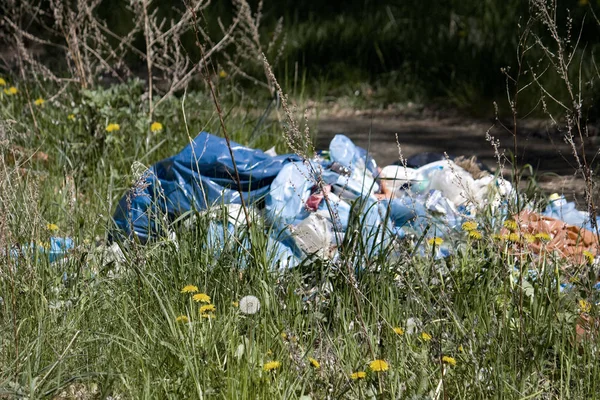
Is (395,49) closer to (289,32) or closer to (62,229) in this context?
(289,32)

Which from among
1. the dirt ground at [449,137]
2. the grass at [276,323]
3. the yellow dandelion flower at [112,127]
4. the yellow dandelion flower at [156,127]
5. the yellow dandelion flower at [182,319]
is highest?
the yellow dandelion flower at [182,319]

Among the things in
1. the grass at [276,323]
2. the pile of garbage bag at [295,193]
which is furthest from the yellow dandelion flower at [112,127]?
the grass at [276,323]

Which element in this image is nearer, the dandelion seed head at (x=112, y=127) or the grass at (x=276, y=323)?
the grass at (x=276, y=323)

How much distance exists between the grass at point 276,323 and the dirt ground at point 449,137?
2497 millimetres

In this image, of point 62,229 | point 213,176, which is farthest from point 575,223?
point 62,229

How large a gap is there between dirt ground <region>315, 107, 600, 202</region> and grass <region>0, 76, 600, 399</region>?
98.3 inches

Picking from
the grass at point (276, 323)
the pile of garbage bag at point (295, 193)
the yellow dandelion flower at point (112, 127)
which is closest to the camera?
the grass at point (276, 323)

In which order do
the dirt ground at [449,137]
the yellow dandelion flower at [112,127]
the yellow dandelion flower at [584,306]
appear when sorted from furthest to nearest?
1. the dirt ground at [449,137]
2. the yellow dandelion flower at [112,127]
3. the yellow dandelion flower at [584,306]

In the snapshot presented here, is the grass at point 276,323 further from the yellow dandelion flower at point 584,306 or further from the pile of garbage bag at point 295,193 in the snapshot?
the pile of garbage bag at point 295,193

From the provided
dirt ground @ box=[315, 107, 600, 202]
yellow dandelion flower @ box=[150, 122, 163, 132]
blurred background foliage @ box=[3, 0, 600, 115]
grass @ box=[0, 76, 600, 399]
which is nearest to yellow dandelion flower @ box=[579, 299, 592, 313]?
grass @ box=[0, 76, 600, 399]

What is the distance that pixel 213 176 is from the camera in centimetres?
440

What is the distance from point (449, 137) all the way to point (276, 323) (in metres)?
4.24

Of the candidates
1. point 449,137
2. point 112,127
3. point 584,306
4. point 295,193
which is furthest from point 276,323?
point 449,137

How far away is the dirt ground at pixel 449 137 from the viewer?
5.89 meters
